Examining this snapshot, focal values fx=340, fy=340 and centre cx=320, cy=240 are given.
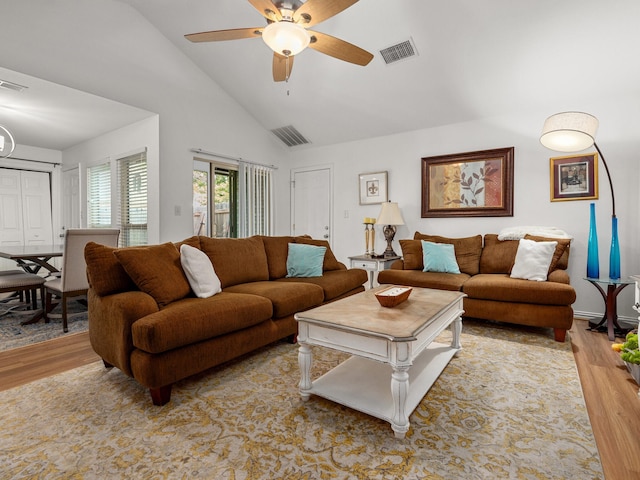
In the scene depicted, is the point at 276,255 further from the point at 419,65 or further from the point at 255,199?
the point at 419,65

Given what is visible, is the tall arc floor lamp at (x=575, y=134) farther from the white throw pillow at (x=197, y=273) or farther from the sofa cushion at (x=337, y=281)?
the white throw pillow at (x=197, y=273)

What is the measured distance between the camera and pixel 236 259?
315cm

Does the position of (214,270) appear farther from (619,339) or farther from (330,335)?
(619,339)

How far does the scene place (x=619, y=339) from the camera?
119 inches

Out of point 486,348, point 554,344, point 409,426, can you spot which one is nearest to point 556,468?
point 409,426

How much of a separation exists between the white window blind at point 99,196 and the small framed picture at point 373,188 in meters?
3.74

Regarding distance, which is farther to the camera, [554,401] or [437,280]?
[437,280]

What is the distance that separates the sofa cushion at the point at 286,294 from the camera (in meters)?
2.63

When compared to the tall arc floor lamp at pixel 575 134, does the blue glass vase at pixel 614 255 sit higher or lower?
lower

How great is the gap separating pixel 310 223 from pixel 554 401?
4.23 meters

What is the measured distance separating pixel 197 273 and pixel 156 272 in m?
0.29

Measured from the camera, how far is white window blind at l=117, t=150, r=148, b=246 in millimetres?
4398

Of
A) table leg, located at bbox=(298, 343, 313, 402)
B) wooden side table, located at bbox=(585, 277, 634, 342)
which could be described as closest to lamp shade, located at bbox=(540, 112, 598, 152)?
wooden side table, located at bbox=(585, 277, 634, 342)

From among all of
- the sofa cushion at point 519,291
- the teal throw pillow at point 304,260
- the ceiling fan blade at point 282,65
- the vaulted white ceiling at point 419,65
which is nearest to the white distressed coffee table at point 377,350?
the sofa cushion at point 519,291
